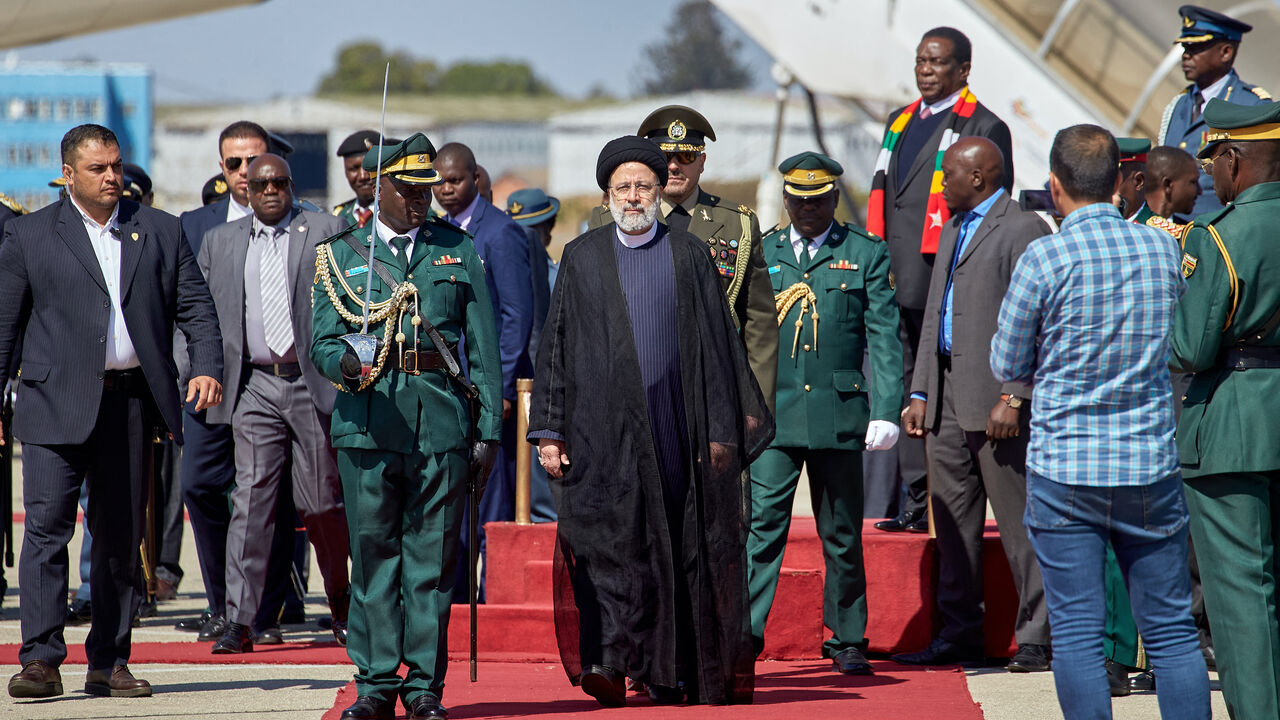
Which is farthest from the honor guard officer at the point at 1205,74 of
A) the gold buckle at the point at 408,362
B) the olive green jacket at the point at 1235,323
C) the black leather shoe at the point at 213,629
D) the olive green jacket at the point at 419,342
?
the black leather shoe at the point at 213,629

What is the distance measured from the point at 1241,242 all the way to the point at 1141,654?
2464 mm

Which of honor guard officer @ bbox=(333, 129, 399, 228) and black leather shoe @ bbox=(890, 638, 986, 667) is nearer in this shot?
black leather shoe @ bbox=(890, 638, 986, 667)

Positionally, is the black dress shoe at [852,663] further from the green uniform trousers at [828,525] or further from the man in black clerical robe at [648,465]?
the man in black clerical robe at [648,465]

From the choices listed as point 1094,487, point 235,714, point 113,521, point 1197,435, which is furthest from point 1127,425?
point 113,521

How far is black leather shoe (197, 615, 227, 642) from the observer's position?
26.1ft

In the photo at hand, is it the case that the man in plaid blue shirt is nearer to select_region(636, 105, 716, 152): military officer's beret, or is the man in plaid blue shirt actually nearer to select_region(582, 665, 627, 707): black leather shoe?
select_region(582, 665, 627, 707): black leather shoe

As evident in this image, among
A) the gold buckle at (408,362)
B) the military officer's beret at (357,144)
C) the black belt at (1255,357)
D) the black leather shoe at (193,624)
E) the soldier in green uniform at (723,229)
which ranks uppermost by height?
the military officer's beret at (357,144)

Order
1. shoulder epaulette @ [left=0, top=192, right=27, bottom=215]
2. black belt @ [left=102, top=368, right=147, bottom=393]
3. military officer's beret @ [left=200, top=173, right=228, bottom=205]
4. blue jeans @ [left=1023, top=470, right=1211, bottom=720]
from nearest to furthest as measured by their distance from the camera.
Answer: blue jeans @ [left=1023, top=470, right=1211, bottom=720], black belt @ [left=102, top=368, right=147, bottom=393], shoulder epaulette @ [left=0, top=192, right=27, bottom=215], military officer's beret @ [left=200, top=173, right=228, bottom=205]

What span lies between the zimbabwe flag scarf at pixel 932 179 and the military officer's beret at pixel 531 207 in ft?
9.77

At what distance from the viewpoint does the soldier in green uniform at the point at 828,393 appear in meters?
7.14

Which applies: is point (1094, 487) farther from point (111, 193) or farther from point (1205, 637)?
point (111, 193)

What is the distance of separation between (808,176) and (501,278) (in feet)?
6.87

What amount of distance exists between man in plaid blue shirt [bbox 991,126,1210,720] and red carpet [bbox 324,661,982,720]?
51.4 inches

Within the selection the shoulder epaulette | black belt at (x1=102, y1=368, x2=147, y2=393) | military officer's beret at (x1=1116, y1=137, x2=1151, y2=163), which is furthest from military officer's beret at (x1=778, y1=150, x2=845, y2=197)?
the shoulder epaulette
